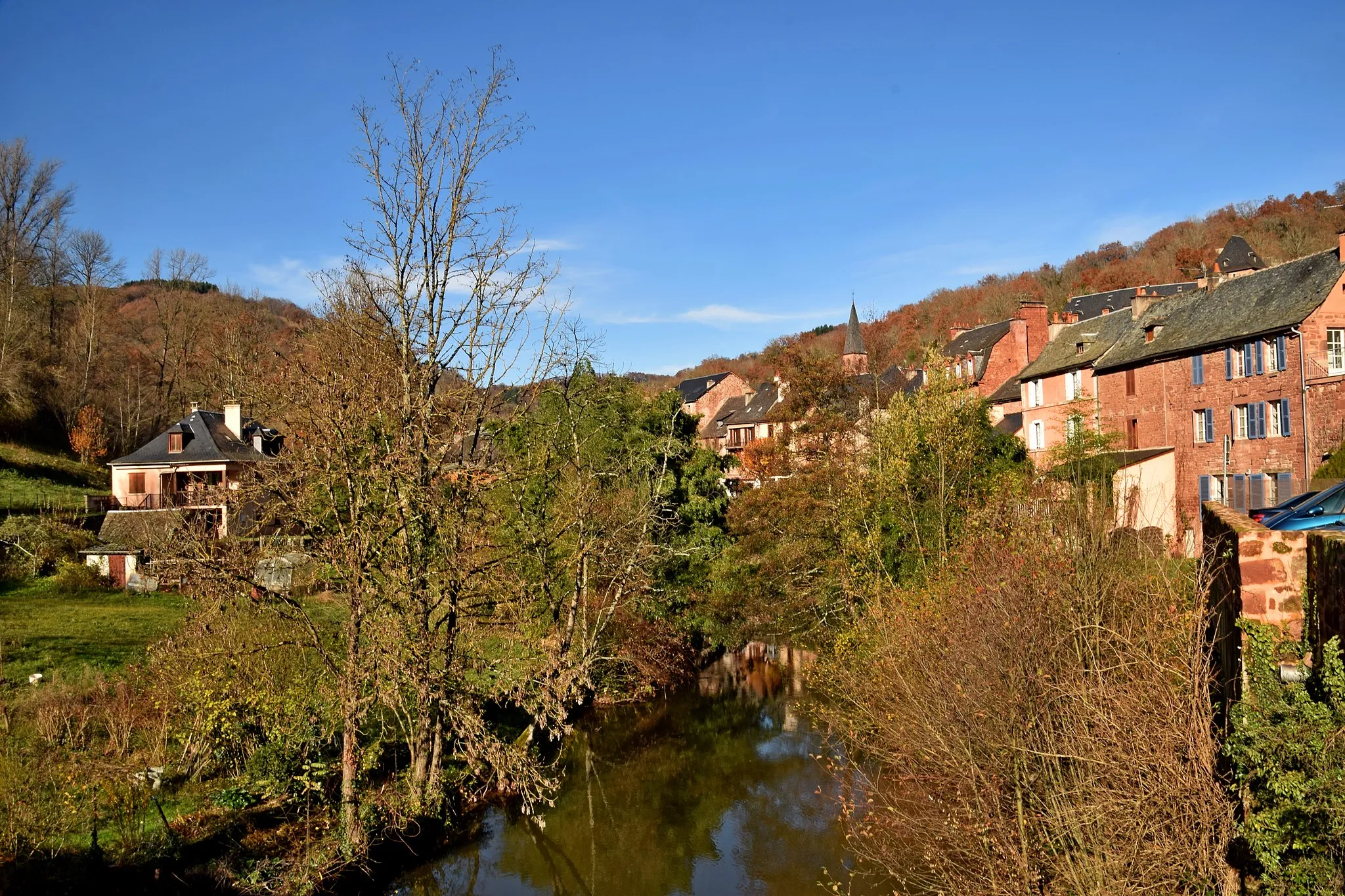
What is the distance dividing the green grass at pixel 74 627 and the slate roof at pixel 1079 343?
1299 inches

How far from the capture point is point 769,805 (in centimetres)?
1678

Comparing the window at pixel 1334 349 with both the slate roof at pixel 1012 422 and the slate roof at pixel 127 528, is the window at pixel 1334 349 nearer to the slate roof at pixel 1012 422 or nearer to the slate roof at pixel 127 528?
the slate roof at pixel 1012 422

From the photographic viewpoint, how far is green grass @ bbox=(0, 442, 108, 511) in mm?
38562

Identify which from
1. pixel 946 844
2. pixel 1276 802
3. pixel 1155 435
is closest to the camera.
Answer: pixel 1276 802

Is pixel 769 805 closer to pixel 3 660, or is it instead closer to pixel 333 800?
pixel 333 800

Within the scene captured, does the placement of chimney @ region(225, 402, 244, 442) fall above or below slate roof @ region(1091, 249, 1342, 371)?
below

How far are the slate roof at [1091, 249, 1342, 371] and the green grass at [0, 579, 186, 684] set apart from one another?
30.7m

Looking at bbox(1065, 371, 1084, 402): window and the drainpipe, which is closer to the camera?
the drainpipe

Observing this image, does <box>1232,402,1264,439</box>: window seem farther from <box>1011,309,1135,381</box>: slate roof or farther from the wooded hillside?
the wooded hillside

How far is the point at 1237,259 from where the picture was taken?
51750 millimetres

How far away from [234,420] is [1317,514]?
134 ft

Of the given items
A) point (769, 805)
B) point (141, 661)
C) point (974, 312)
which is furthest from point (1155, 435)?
point (974, 312)

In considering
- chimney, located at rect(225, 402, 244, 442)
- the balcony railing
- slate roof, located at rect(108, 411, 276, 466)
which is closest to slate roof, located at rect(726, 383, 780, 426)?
chimney, located at rect(225, 402, 244, 442)

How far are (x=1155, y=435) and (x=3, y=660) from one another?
33.6 m
